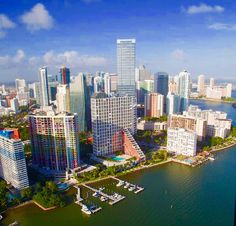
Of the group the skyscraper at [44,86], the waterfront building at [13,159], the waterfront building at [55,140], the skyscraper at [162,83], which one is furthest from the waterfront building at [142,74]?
the waterfront building at [13,159]

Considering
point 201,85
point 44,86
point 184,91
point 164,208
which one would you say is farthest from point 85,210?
point 201,85

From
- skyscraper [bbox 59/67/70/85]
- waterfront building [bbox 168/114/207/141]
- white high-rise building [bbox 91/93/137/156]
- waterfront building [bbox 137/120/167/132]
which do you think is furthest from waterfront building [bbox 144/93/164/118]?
skyscraper [bbox 59/67/70/85]

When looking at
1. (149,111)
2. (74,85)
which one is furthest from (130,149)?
(149,111)

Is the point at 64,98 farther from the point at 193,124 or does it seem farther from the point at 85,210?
the point at 85,210

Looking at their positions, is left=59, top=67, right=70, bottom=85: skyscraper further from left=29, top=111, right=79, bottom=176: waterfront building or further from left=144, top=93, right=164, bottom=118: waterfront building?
left=29, top=111, right=79, bottom=176: waterfront building

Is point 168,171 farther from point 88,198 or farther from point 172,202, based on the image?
point 88,198

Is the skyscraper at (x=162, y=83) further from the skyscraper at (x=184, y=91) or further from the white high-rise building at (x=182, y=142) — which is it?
the white high-rise building at (x=182, y=142)
